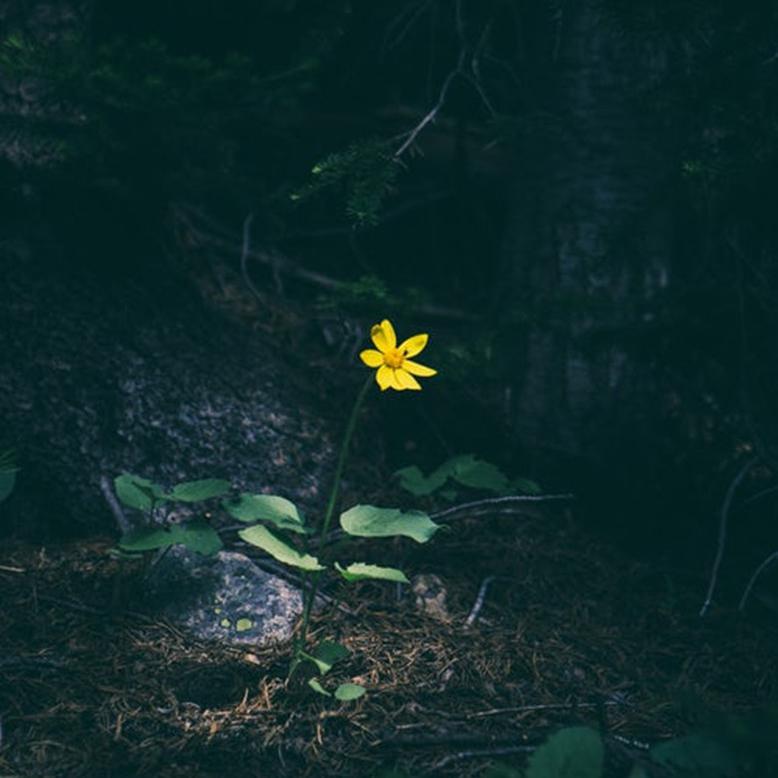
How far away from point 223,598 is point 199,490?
32 cm

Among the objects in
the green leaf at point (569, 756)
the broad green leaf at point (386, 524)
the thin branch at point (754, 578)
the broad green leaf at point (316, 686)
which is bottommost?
the thin branch at point (754, 578)

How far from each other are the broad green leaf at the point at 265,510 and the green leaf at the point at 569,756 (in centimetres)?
74

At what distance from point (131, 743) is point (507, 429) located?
1762 millimetres

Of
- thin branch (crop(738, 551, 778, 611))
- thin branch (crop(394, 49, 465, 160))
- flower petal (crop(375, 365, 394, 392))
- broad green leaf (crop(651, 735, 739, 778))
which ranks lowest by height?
thin branch (crop(738, 551, 778, 611))

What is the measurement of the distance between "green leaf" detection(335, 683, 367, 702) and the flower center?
78cm

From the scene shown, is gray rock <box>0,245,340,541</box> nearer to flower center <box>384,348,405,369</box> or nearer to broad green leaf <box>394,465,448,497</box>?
broad green leaf <box>394,465,448,497</box>

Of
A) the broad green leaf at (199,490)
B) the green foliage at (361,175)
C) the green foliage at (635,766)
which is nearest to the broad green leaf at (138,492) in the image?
the broad green leaf at (199,490)

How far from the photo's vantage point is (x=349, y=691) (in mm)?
1811

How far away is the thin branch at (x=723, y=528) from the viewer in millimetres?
2422

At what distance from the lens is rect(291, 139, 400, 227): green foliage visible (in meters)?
2.08

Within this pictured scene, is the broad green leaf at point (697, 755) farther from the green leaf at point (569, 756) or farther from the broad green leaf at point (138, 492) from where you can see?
the broad green leaf at point (138, 492)

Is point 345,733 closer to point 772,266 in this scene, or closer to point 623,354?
point 623,354

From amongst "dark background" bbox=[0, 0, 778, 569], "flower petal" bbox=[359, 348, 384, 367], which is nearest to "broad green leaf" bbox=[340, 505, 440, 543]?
"flower petal" bbox=[359, 348, 384, 367]

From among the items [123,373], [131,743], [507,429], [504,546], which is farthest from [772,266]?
[131,743]
